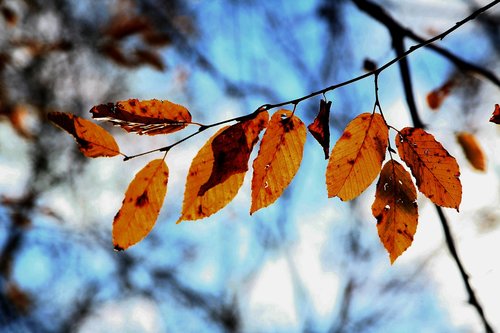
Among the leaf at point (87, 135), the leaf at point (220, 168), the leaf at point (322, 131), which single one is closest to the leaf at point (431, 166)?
the leaf at point (322, 131)

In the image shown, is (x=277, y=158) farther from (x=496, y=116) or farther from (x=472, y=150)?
(x=472, y=150)

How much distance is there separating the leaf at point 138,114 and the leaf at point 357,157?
27 cm

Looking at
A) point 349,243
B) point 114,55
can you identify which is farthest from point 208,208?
point 349,243

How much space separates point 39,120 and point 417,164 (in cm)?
683

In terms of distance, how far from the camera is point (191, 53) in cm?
334

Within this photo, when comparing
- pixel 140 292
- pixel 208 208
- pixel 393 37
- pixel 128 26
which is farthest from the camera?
pixel 140 292

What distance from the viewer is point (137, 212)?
2.13ft

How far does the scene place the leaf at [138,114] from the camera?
2.01ft

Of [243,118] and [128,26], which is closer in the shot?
[243,118]

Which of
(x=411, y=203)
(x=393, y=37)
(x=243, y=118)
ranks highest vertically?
(x=393, y=37)

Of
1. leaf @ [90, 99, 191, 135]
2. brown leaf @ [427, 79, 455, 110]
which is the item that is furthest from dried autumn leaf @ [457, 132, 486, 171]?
leaf @ [90, 99, 191, 135]

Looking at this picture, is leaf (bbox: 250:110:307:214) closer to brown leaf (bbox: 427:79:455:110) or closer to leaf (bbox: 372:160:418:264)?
leaf (bbox: 372:160:418:264)

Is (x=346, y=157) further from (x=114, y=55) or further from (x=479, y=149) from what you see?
(x=114, y=55)

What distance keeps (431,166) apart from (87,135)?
0.58 meters
